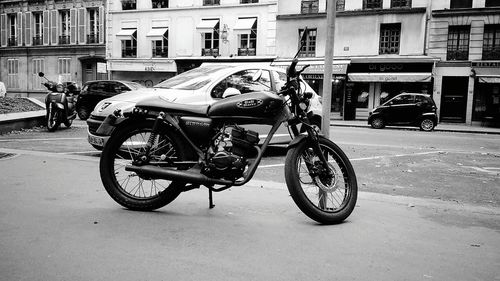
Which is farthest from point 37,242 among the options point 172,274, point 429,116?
point 429,116

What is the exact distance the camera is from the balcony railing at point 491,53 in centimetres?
2425

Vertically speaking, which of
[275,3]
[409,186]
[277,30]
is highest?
[275,3]

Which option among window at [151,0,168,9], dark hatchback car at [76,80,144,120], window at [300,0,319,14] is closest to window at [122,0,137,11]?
window at [151,0,168,9]

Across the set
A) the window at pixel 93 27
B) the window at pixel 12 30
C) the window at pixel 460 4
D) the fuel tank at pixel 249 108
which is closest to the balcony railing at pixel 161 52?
the window at pixel 93 27

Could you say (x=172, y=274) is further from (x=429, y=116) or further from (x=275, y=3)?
(x=275, y=3)

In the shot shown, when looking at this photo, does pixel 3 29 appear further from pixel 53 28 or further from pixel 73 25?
pixel 73 25

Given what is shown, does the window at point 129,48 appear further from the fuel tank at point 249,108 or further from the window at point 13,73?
the fuel tank at point 249,108

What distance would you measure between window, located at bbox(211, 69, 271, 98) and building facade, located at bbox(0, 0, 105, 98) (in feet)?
95.8

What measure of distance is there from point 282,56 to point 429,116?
40.4 feet

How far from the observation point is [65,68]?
36688mm

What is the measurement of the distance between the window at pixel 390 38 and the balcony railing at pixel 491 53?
4.82 m

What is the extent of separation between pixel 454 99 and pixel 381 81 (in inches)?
171

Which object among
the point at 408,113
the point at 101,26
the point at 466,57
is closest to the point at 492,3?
the point at 466,57

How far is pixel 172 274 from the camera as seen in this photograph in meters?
2.62
